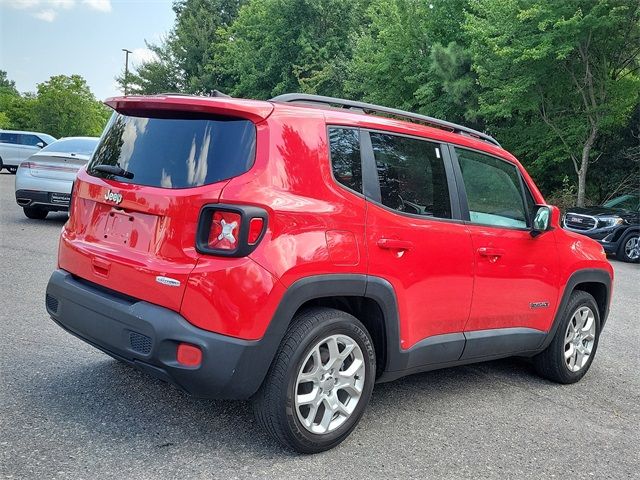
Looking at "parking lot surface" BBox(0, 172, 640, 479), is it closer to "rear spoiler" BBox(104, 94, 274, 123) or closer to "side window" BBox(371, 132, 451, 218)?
"side window" BBox(371, 132, 451, 218)

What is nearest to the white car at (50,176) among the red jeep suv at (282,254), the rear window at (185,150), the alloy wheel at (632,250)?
the red jeep suv at (282,254)

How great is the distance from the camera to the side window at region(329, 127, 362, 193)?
3.26m

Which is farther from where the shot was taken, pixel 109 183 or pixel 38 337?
pixel 38 337

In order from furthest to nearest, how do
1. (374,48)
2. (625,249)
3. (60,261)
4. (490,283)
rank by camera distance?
(374,48)
(625,249)
(490,283)
(60,261)

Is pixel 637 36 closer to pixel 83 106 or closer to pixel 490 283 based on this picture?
pixel 490 283

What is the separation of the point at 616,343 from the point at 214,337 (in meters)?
4.91

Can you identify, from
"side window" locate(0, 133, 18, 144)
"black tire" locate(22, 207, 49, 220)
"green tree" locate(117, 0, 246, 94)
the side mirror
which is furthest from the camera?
"green tree" locate(117, 0, 246, 94)

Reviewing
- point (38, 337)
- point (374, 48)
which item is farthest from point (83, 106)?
point (38, 337)

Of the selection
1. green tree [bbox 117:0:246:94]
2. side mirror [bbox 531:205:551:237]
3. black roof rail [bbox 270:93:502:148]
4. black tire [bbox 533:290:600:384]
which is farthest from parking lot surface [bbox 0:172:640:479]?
green tree [bbox 117:0:246:94]

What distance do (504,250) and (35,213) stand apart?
9.73 metres

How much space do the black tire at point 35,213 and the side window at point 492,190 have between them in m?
9.40

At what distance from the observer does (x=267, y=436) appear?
3293 millimetres

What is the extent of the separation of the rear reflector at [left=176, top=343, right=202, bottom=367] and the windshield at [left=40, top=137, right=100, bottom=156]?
335 inches

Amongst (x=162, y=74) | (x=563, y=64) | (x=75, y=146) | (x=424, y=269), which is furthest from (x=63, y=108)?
(x=424, y=269)
